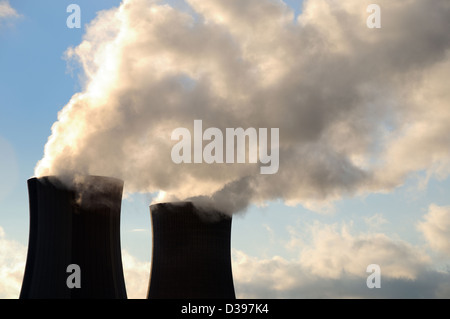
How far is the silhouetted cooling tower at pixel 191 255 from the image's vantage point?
994 inches

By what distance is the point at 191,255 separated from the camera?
25.3 meters

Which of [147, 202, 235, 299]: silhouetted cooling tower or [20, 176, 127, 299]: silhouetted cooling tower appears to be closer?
[20, 176, 127, 299]: silhouetted cooling tower

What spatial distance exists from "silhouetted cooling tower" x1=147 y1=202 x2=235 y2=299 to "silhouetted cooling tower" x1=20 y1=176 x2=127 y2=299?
3.58 metres

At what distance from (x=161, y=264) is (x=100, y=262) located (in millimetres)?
4809

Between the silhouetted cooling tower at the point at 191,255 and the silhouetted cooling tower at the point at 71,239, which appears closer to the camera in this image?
the silhouetted cooling tower at the point at 71,239

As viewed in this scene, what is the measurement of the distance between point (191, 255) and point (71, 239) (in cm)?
580

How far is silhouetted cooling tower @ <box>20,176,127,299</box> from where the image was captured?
A: 21125mm

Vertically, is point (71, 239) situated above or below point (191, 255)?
below

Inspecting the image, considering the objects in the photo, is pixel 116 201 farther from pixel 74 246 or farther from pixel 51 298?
pixel 51 298

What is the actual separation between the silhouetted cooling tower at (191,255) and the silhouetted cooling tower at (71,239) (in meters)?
3.58

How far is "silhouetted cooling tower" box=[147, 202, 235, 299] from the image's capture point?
25250mm

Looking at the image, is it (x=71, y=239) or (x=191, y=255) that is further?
(x=191, y=255)
